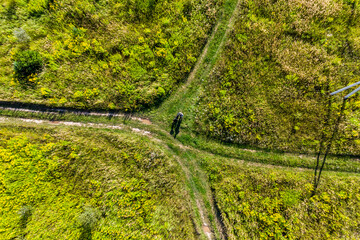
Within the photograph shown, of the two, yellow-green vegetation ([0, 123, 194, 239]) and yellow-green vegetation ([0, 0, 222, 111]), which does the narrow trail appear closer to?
yellow-green vegetation ([0, 0, 222, 111])

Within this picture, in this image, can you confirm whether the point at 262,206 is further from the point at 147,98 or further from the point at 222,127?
the point at 147,98

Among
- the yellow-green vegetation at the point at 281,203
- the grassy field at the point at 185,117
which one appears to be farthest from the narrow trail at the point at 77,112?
the yellow-green vegetation at the point at 281,203

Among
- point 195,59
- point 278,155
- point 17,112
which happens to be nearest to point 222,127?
point 278,155

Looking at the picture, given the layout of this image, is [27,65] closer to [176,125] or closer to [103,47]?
[103,47]

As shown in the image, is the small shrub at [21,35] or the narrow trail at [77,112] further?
the narrow trail at [77,112]

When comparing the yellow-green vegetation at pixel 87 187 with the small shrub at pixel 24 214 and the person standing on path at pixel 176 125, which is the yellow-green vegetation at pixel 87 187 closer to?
the small shrub at pixel 24 214

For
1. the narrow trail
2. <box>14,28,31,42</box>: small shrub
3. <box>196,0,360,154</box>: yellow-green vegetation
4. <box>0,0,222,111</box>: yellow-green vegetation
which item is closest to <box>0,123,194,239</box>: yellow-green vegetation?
the narrow trail
